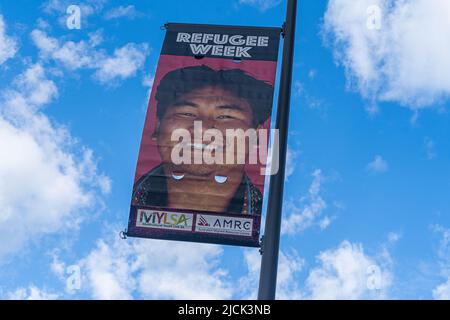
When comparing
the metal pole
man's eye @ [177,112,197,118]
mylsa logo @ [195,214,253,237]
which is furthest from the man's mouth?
the metal pole

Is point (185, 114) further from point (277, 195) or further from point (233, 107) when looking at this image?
point (277, 195)

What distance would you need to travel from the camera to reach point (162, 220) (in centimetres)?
866

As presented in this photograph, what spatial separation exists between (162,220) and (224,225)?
0.92m

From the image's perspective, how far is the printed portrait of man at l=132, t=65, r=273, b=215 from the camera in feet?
28.2

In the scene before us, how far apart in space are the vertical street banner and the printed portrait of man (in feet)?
0.05

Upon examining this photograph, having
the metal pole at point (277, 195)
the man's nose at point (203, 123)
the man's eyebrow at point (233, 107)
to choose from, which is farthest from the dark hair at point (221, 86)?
→ the metal pole at point (277, 195)

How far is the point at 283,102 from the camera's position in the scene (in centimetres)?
700

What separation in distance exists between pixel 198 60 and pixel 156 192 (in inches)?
98.1

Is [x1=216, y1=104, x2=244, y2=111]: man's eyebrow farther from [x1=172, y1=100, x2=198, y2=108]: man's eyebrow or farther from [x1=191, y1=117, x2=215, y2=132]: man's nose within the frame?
[x1=172, y1=100, x2=198, y2=108]: man's eyebrow

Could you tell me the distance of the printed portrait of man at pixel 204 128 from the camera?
861cm
